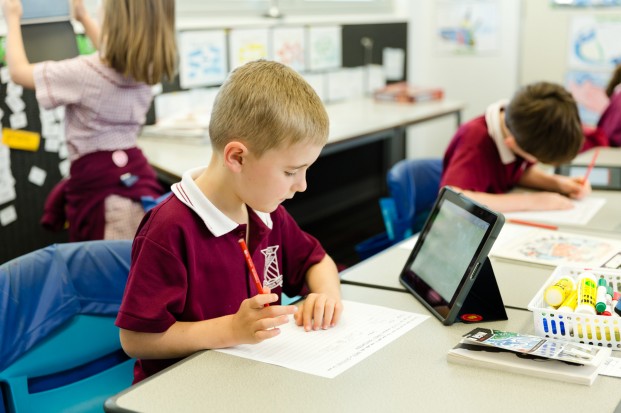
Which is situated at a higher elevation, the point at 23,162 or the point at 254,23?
the point at 254,23

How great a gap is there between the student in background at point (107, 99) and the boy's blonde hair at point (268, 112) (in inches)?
39.8

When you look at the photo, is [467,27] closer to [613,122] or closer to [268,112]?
[613,122]

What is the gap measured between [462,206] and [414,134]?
374 cm

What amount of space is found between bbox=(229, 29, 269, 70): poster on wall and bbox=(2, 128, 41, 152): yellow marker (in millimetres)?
1166

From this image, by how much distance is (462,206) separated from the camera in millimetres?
1450

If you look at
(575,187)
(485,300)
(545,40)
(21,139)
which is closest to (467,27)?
(545,40)

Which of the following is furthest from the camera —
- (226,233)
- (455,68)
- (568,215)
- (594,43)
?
(455,68)

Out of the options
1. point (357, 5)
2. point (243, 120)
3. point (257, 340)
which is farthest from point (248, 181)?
point (357, 5)

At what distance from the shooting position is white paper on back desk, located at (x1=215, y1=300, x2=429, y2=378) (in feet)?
3.83

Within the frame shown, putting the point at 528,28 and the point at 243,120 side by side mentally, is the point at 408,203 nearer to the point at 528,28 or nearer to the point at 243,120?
the point at 243,120

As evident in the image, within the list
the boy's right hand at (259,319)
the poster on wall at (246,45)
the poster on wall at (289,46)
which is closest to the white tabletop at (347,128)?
the poster on wall at (289,46)

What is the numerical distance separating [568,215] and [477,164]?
313 millimetres

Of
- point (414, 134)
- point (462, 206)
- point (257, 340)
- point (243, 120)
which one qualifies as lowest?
point (414, 134)

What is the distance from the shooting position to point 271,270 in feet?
4.82
